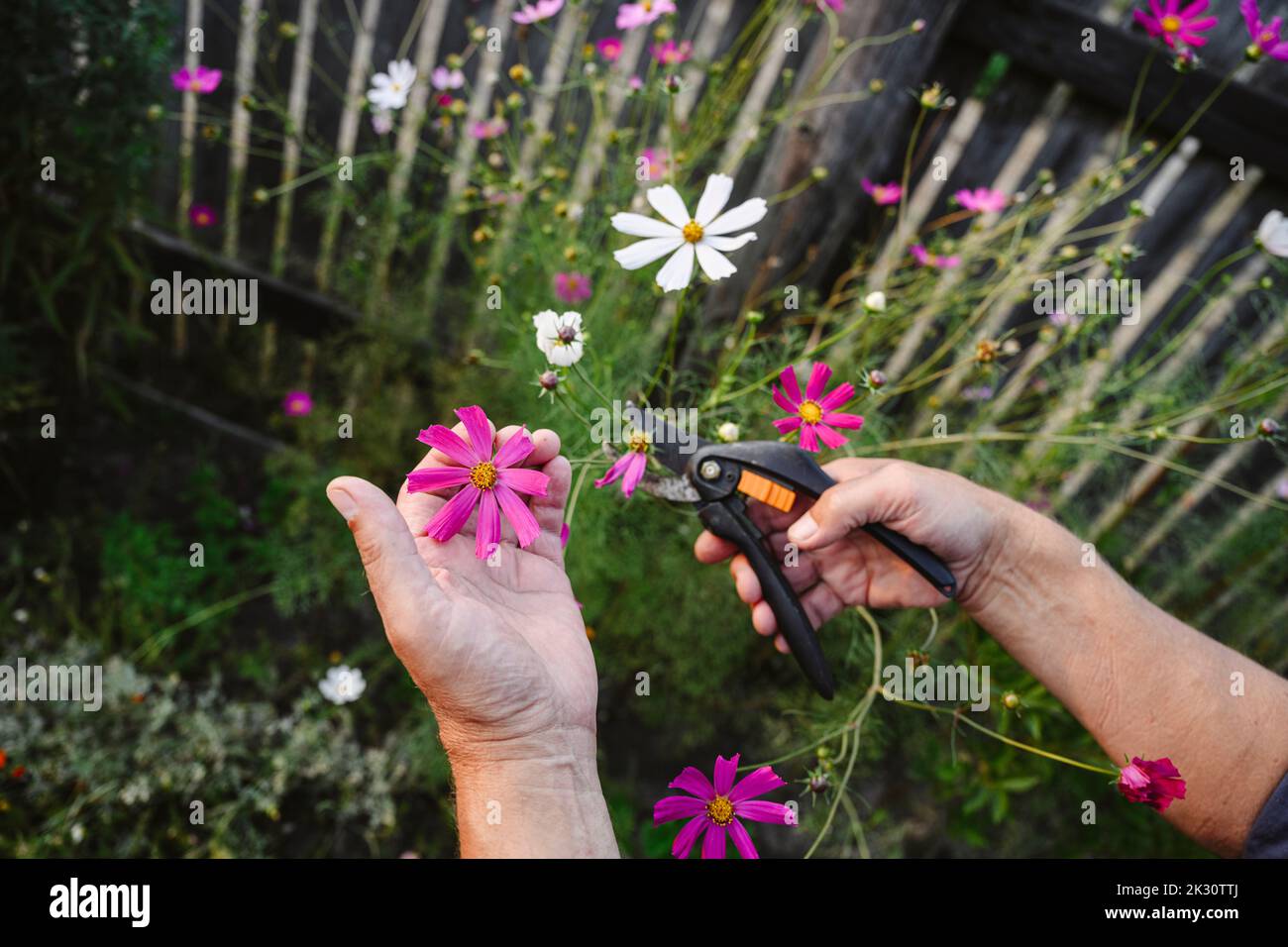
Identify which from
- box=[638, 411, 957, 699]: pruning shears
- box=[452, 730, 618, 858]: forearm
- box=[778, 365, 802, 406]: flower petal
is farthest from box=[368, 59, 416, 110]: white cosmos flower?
box=[452, 730, 618, 858]: forearm

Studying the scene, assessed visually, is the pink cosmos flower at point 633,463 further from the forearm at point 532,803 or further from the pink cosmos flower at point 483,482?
the forearm at point 532,803

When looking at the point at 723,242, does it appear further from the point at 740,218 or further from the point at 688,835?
the point at 688,835

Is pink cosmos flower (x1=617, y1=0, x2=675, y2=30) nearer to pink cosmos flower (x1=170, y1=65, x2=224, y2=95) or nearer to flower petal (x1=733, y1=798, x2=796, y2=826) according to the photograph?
pink cosmos flower (x1=170, y1=65, x2=224, y2=95)

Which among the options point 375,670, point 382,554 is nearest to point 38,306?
point 375,670

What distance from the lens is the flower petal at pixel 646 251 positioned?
38.5 inches

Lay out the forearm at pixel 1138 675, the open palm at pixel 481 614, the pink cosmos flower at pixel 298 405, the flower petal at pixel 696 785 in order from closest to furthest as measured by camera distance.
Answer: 1. the open palm at pixel 481 614
2. the flower petal at pixel 696 785
3. the forearm at pixel 1138 675
4. the pink cosmos flower at pixel 298 405

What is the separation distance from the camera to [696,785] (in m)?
0.98

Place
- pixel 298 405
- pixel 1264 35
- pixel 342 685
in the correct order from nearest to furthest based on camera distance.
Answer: pixel 1264 35, pixel 342 685, pixel 298 405

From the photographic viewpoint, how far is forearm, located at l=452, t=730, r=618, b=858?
90cm

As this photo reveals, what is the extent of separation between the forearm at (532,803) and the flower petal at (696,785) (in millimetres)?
115

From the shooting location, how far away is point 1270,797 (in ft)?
3.53

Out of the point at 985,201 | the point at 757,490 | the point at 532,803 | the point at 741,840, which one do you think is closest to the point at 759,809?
the point at 741,840

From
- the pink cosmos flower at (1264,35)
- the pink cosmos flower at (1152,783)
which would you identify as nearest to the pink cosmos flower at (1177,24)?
the pink cosmos flower at (1264,35)

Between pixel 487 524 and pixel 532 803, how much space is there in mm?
341
